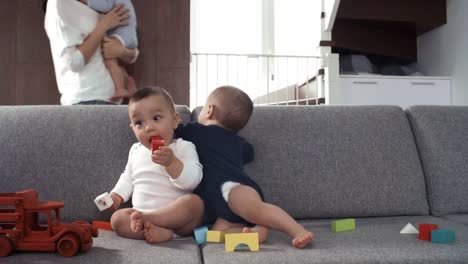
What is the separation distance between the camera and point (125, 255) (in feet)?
3.65

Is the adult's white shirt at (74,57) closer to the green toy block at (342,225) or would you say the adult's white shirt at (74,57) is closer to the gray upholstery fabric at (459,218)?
the green toy block at (342,225)

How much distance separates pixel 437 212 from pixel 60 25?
1.63 meters

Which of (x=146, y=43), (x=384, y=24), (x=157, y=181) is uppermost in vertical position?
(x=384, y=24)

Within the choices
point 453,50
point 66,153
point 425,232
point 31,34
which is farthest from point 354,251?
point 453,50

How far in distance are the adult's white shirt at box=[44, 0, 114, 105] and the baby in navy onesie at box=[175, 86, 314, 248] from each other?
1.87ft

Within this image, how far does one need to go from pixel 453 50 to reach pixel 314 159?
2.22 meters

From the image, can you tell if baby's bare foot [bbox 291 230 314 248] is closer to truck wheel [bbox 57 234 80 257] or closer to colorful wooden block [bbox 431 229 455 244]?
colorful wooden block [bbox 431 229 455 244]

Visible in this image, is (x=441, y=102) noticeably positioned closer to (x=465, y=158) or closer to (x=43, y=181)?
(x=465, y=158)

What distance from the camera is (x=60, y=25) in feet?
6.20

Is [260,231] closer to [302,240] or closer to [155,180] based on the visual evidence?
[302,240]

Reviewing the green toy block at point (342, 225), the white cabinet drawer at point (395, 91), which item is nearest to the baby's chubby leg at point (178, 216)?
the green toy block at point (342, 225)

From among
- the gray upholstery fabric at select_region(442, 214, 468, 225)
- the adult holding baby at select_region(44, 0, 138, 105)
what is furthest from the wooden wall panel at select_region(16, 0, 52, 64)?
the gray upholstery fabric at select_region(442, 214, 468, 225)

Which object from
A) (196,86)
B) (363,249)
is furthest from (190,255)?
(196,86)

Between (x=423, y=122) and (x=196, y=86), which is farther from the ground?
(x=196, y=86)
